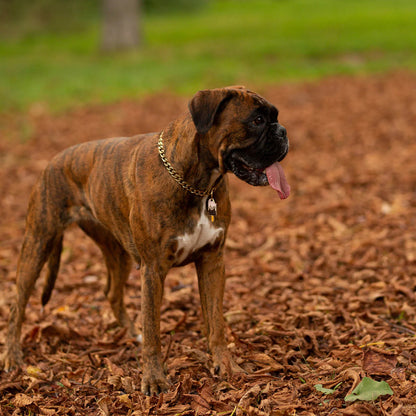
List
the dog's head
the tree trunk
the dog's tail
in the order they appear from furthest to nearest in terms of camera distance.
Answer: the tree trunk < the dog's tail < the dog's head

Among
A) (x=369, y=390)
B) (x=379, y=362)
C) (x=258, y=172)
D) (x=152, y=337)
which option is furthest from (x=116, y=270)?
(x=369, y=390)

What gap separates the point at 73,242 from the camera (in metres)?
7.86

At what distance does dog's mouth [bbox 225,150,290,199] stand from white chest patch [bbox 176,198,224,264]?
0.31 metres

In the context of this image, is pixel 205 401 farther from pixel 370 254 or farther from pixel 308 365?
pixel 370 254

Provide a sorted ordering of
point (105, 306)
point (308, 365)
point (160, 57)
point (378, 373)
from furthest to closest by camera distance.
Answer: point (160, 57)
point (105, 306)
point (308, 365)
point (378, 373)

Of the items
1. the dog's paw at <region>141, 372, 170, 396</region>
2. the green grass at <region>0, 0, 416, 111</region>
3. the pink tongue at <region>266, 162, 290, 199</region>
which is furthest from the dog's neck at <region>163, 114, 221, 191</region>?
the green grass at <region>0, 0, 416, 111</region>

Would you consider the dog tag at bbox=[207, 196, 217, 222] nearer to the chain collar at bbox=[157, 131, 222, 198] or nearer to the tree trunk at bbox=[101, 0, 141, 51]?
the chain collar at bbox=[157, 131, 222, 198]

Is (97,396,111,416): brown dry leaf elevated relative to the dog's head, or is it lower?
lower

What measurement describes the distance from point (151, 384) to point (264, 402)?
82 cm

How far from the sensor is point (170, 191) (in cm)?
397

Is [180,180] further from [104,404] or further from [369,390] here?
[369,390]

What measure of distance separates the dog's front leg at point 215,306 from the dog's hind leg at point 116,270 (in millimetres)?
989

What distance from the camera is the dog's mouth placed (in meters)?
3.88

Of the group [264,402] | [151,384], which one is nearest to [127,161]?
[151,384]
